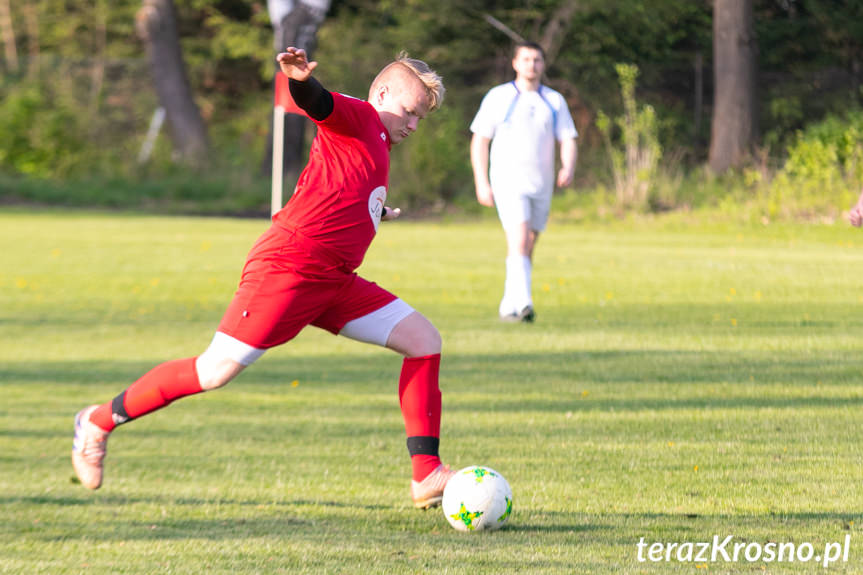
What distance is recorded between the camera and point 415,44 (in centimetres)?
3559

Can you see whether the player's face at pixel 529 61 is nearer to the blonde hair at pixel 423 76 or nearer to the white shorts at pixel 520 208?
the white shorts at pixel 520 208

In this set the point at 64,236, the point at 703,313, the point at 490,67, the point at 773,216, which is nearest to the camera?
the point at 703,313

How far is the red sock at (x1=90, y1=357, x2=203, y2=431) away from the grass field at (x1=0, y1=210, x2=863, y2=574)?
0.44 meters

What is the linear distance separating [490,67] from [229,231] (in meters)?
14.2

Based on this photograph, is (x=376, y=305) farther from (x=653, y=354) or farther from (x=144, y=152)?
(x=144, y=152)

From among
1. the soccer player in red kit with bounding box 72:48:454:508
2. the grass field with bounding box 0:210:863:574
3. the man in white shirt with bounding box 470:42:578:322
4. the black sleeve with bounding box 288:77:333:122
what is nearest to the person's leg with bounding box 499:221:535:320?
the man in white shirt with bounding box 470:42:578:322

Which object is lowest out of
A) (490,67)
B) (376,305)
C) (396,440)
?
(396,440)

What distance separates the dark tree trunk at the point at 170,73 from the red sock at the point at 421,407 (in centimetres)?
3179

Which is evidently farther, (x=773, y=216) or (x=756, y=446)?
(x=773, y=216)

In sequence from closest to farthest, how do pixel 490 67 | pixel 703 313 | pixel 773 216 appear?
pixel 703 313, pixel 773 216, pixel 490 67

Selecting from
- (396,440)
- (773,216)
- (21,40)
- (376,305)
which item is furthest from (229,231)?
(21,40)

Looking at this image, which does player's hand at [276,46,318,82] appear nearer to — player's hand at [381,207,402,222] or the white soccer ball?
player's hand at [381,207,402,222]

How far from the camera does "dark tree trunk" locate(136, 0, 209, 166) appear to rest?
1427 inches

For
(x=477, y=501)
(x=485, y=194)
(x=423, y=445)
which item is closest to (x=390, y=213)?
(x=423, y=445)
